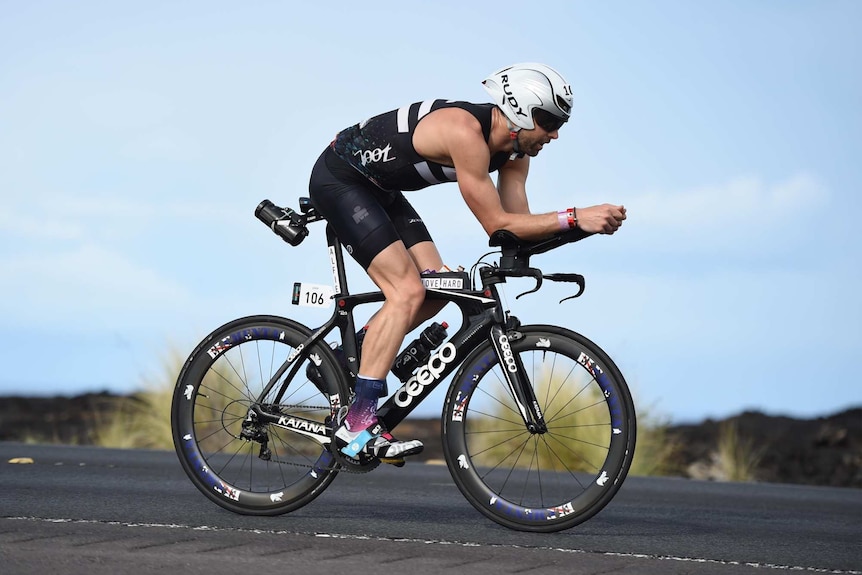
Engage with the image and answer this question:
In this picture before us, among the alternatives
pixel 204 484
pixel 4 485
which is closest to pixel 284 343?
pixel 204 484

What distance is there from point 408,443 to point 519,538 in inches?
29.4

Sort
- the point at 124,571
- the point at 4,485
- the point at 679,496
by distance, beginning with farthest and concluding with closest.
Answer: the point at 679,496 < the point at 4,485 < the point at 124,571

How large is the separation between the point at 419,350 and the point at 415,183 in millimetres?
912

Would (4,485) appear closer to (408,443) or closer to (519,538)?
(408,443)

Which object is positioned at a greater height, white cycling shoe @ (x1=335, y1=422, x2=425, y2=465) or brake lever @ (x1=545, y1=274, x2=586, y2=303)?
brake lever @ (x1=545, y1=274, x2=586, y2=303)

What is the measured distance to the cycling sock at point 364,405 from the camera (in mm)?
6336

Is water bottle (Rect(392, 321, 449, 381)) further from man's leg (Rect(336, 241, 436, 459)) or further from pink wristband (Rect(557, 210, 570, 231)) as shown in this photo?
pink wristband (Rect(557, 210, 570, 231))

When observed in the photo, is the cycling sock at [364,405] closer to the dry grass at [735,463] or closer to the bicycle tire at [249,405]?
the bicycle tire at [249,405]

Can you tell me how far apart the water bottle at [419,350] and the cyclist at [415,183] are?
0.34ft

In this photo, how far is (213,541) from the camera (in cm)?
570

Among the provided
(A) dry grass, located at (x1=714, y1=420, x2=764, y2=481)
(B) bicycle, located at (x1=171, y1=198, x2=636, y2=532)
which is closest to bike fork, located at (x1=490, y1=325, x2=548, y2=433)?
(B) bicycle, located at (x1=171, y1=198, x2=636, y2=532)

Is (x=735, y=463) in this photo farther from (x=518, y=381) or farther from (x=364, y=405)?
(x=364, y=405)

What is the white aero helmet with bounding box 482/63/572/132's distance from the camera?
622 cm

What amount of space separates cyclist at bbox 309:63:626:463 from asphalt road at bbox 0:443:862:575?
0.66 meters
